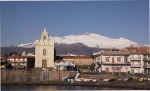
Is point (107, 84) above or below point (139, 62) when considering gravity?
below

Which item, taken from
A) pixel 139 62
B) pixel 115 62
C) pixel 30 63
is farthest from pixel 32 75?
pixel 139 62

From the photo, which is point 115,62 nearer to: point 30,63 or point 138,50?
point 138,50

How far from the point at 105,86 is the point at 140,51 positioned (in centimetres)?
263

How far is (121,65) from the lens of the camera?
40.7ft

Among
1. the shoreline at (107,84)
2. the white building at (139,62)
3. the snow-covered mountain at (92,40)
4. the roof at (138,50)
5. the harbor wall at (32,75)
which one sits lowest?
the shoreline at (107,84)

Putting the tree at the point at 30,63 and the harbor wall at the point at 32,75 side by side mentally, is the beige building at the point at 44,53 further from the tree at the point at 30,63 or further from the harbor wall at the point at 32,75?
the harbor wall at the point at 32,75

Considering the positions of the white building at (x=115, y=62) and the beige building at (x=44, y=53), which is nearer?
the white building at (x=115, y=62)

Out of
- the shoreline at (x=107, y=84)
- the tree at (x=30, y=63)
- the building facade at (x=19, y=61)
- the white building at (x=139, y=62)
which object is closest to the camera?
the shoreline at (x=107, y=84)

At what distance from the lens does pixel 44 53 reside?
13680 millimetres

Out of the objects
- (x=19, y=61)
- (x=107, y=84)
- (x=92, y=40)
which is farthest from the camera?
(x=92, y=40)

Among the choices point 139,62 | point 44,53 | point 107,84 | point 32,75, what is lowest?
point 107,84

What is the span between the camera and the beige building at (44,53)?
13.6 metres

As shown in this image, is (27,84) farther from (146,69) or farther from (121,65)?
(146,69)

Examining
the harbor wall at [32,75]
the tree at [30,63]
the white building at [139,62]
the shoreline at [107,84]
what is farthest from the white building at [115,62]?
the tree at [30,63]
